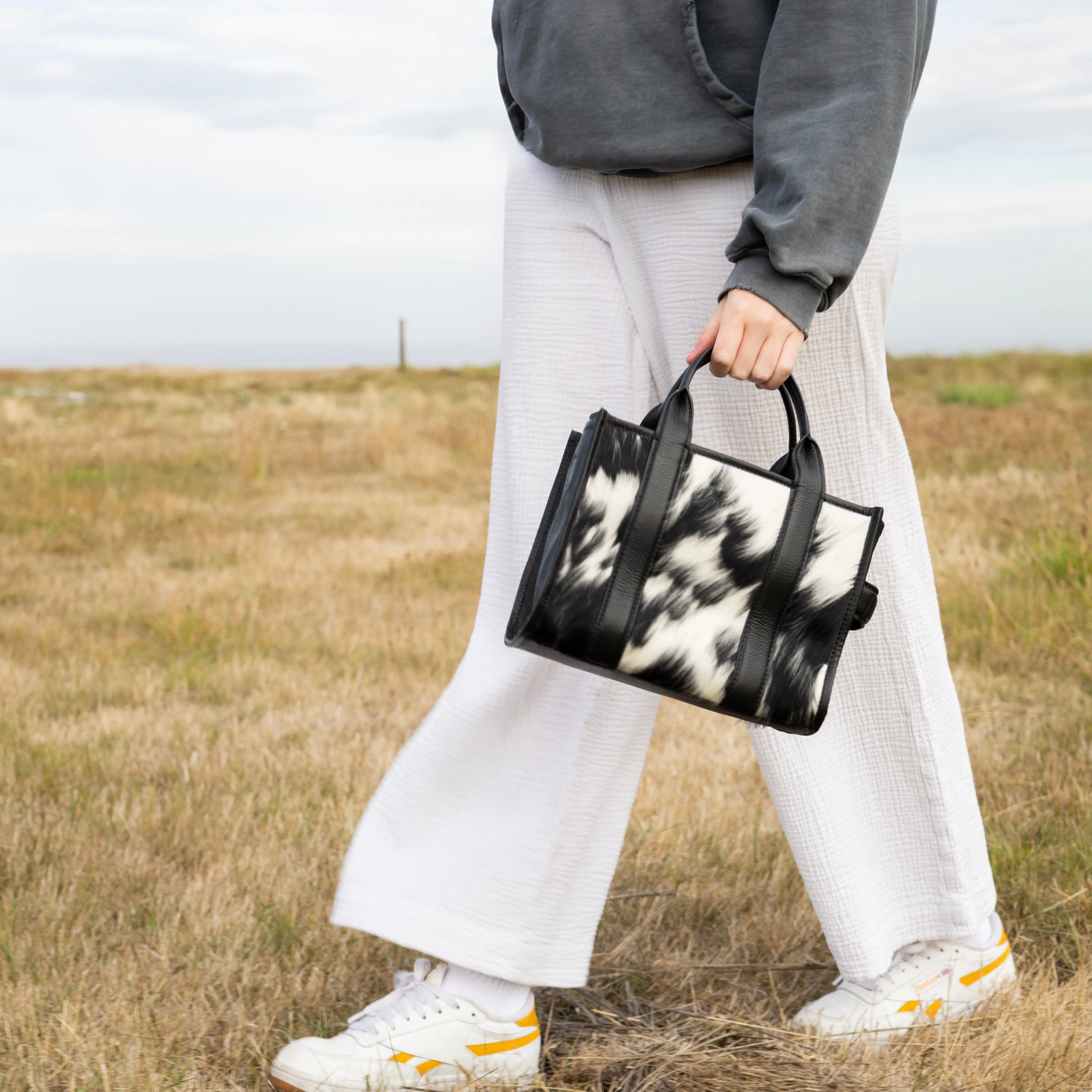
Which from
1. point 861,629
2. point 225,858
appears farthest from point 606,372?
point 225,858

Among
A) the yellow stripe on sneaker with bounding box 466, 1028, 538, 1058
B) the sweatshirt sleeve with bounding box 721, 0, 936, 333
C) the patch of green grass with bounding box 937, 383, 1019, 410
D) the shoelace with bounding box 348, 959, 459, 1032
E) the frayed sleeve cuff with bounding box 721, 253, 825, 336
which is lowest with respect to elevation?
the patch of green grass with bounding box 937, 383, 1019, 410

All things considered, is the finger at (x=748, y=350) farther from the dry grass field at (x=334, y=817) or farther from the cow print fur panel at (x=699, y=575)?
the dry grass field at (x=334, y=817)

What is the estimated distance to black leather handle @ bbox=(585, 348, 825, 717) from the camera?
3.69 feet

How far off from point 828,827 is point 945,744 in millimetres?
196

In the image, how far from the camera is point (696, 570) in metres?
1.16

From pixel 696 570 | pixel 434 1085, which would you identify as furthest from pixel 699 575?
pixel 434 1085

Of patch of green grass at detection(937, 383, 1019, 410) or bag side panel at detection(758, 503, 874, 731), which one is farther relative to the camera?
patch of green grass at detection(937, 383, 1019, 410)

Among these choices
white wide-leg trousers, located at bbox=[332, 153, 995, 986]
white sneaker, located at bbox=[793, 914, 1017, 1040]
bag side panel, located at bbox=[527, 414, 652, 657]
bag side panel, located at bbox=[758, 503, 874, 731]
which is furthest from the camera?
white sneaker, located at bbox=[793, 914, 1017, 1040]

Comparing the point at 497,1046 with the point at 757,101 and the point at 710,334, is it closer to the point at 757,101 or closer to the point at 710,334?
the point at 710,334

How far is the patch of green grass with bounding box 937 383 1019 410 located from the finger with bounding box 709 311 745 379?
12.0 m

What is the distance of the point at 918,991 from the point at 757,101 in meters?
1.19

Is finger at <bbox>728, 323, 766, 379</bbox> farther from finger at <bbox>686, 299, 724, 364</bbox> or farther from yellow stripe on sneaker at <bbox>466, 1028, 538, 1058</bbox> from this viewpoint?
yellow stripe on sneaker at <bbox>466, 1028, 538, 1058</bbox>

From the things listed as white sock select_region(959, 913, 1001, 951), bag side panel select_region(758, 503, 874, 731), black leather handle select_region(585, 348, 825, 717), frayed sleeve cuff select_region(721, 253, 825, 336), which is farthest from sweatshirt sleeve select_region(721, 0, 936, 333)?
white sock select_region(959, 913, 1001, 951)

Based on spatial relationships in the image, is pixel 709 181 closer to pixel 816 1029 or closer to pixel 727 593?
pixel 727 593
